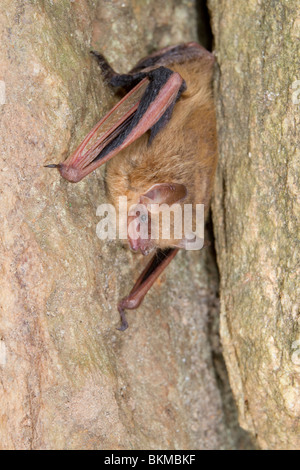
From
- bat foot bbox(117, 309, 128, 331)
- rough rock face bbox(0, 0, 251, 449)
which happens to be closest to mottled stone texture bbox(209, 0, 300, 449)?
rough rock face bbox(0, 0, 251, 449)

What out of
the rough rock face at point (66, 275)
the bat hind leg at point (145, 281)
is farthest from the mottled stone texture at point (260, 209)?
the rough rock face at point (66, 275)

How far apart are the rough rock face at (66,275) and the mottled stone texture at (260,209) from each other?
20.8 inches

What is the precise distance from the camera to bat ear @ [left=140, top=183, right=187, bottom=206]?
266 centimetres

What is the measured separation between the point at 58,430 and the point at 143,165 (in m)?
1.51

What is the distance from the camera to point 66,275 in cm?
251

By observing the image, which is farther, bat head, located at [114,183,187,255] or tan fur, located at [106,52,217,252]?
tan fur, located at [106,52,217,252]

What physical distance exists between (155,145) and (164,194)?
319mm

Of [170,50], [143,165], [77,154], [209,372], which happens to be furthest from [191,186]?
[209,372]

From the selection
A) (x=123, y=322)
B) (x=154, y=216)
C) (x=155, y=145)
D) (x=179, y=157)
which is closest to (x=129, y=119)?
(x=155, y=145)

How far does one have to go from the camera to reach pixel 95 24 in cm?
294

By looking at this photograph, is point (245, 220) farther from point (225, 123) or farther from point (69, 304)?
point (69, 304)

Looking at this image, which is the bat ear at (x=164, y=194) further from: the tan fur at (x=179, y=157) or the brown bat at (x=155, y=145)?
the tan fur at (x=179, y=157)

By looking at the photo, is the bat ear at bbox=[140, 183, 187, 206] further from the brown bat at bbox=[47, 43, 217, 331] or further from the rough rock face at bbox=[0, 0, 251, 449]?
the rough rock face at bbox=[0, 0, 251, 449]

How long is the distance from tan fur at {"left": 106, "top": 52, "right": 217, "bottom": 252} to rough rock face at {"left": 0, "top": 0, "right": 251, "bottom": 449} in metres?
0.17
